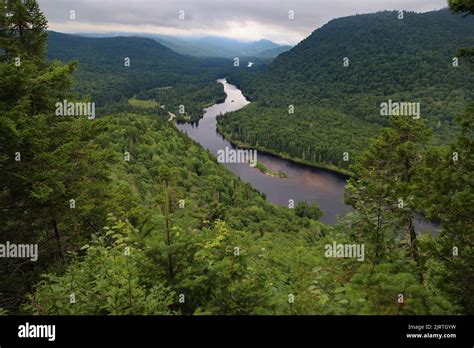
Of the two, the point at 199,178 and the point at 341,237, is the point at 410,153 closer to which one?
the point at 341,237

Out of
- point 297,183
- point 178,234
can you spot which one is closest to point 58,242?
point 178,234

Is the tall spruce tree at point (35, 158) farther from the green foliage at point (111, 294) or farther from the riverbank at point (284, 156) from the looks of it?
the riverbank at point (284, 156)

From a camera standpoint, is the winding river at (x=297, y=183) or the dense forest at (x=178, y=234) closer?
the dense forest at (x=178, y=234)

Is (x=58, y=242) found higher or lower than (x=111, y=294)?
lower

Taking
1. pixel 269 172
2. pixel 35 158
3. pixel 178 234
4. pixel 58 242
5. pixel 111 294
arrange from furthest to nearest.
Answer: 1. pixel 269 172
2. pixel 58 242
3. pixel 35 158
4. pixel 178 234
5. pixel 111 294

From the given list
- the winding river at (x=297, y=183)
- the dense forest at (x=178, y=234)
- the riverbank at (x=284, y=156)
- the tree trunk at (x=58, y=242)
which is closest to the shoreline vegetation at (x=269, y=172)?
the winding river at (x=297, y=183)

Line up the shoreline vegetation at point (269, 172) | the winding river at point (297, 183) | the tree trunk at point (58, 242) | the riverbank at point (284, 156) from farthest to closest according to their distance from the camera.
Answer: the riverbank at point (284, 156), the shoreline vegetation at point (269, 172), the winding river at point (297, 183), the tree trunk at point (58, 242)

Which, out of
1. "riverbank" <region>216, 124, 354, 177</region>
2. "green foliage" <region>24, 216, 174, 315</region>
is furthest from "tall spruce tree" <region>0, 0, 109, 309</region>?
"riverbank" <region>216, 124, 354, 177</region>

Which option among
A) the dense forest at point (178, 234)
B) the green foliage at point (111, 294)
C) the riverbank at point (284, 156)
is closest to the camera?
the green foliage at point (111, 294)

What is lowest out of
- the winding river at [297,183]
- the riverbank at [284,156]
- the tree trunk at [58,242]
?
the winding river at [297,183]

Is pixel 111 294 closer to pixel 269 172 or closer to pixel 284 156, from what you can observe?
pixel 269 172
